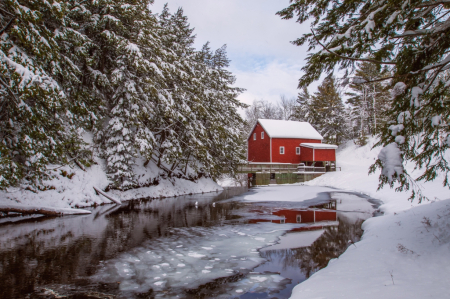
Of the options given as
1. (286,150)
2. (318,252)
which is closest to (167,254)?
(318,252)

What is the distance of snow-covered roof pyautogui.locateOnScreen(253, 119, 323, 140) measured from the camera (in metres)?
38.6

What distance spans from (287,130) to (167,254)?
34457 mm

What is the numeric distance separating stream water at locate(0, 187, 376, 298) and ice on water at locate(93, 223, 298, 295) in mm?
19

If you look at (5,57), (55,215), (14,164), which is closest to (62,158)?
(14,164)

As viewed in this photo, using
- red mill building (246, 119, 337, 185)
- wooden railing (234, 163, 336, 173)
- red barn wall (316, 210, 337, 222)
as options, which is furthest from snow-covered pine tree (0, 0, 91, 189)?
red mill building (246, 119, 337, 185)

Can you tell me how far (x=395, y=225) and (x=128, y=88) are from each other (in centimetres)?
1469

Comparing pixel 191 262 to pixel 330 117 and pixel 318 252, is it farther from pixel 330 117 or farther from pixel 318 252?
pixel 330 117

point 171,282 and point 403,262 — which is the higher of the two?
point 403,262

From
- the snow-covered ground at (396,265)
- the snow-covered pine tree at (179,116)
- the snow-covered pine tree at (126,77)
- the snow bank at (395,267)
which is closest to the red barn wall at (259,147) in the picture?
the snow-covered pine tree at (179,116)

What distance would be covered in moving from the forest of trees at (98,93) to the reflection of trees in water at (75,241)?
7.24 feet

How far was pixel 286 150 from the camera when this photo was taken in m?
38.7

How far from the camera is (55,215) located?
1266cm

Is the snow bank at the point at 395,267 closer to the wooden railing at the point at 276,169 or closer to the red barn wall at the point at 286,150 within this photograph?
the wooden railing at the point at 276,169

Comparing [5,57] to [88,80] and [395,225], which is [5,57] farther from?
[395,225]
